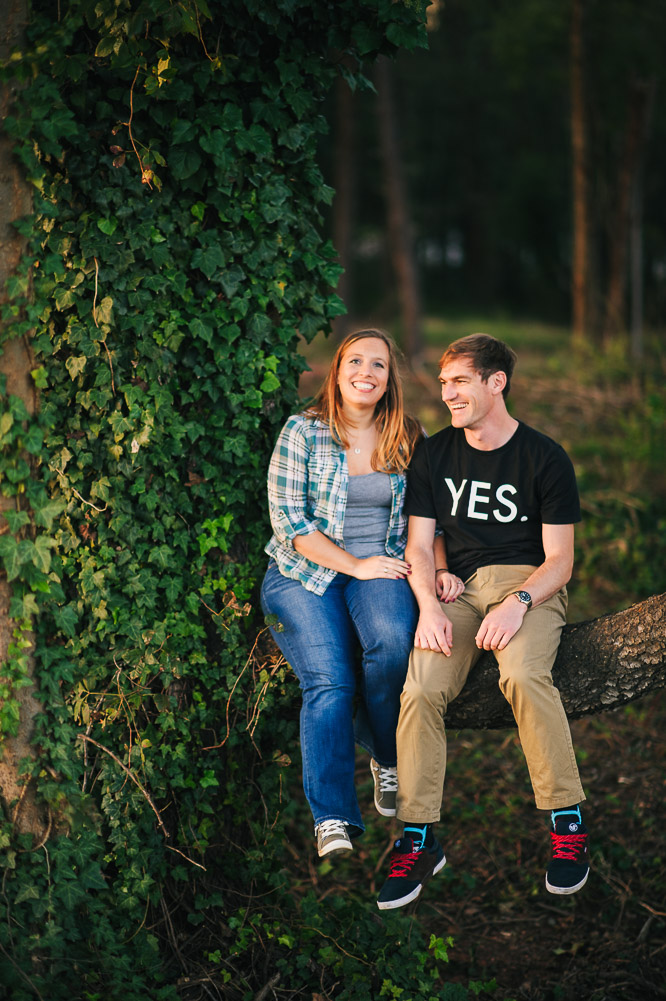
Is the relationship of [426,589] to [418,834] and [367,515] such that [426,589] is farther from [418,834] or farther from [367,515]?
[418,834]

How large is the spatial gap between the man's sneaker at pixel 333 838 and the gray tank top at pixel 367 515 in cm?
109

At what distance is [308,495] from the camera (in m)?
3.71

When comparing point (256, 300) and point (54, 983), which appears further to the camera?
point (256, 300)

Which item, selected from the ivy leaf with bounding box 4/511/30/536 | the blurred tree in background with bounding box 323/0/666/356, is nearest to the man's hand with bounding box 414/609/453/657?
the ivy leaf with bounding box 4/511/30/536

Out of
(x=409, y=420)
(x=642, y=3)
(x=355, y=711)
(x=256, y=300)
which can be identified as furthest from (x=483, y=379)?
(x=642, y=3)

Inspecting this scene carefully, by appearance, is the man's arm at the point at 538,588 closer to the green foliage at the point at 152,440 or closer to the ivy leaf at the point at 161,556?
the green foliage at the point at 152,440

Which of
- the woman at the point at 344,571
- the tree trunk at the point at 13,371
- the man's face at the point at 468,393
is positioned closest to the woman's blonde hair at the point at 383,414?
the woman at the point at 344,571

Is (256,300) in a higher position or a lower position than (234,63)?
lower

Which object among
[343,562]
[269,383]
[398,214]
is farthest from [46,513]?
[398,214]

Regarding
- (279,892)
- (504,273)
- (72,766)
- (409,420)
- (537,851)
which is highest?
(504,273)

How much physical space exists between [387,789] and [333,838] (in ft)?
1.28

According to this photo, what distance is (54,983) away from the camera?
3.24 metres

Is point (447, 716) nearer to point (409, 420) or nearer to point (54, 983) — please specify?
point (409, 420)

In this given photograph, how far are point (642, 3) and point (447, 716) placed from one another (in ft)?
43.5
